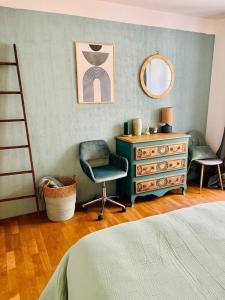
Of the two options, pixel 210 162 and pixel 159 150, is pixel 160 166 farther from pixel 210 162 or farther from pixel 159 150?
pixel 210 162

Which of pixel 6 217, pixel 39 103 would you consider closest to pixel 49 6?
pixel 39 103

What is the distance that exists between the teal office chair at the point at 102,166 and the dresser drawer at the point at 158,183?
0.98 ft

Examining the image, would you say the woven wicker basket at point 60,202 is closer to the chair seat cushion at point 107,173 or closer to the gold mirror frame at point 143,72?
the chair seat cushion at point 107,173

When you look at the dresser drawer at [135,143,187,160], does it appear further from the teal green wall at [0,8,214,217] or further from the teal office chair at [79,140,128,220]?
the teal green wall at [0,8,214,217]

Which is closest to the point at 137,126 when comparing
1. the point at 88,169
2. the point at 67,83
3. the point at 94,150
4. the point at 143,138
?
the point at 143,138

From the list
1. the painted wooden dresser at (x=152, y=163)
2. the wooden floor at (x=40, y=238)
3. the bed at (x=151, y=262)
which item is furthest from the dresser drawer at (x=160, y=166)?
the bed at (x=151, y=262)

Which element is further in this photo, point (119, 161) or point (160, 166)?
point (160, 166)

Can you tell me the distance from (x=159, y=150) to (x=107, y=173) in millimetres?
751

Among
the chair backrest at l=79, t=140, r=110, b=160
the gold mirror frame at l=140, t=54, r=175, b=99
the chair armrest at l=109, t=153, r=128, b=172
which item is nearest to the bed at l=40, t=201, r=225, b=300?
the chair armrest at l=109, t=153, r=128, b=172

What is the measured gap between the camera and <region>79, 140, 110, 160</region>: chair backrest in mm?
2777

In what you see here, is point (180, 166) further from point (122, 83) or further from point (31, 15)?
point (31, 15)

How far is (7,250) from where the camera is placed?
2043 millimetres

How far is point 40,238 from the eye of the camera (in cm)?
221

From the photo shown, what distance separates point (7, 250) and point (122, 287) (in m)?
1.62
